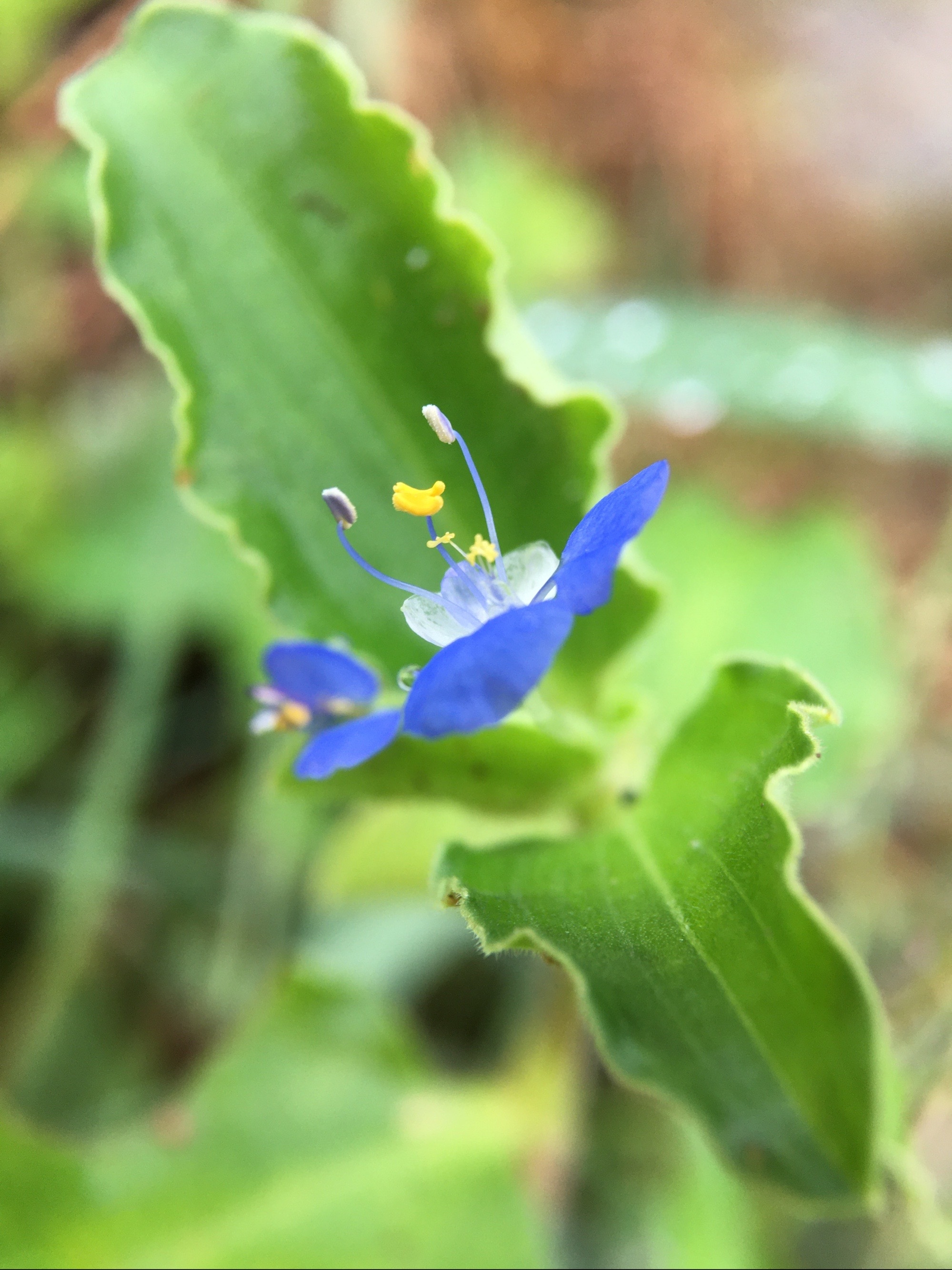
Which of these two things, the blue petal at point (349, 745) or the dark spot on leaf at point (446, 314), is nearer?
the blue petal at point (349, 745)

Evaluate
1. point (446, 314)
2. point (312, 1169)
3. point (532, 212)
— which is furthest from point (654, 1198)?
point (532, 212)

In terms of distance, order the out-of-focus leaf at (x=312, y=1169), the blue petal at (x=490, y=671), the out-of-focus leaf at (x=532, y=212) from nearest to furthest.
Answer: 1. the blue petal at (x=490, y=671)
2. the out-of-focus leaf at (x=312, y=1169)
3. the out-of-focus leaf at (x=532, y=212)

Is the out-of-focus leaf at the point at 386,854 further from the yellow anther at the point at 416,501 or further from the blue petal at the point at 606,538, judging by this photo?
the blue petal at the point at 606,538

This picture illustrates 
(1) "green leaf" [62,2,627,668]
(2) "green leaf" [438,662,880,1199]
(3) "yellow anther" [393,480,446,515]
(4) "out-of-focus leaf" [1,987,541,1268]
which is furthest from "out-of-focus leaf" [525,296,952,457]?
(4) "out-of-focus leaf" [1,987,541,1268]

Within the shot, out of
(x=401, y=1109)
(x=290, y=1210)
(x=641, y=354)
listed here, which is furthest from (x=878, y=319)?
(x=290, y=1210)

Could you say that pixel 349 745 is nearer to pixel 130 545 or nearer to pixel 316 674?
pixel 316 674

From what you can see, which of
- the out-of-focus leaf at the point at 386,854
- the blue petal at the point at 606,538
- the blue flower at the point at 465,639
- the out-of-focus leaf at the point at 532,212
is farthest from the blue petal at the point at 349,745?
the out-of-focus leaf at the point at 532,212
